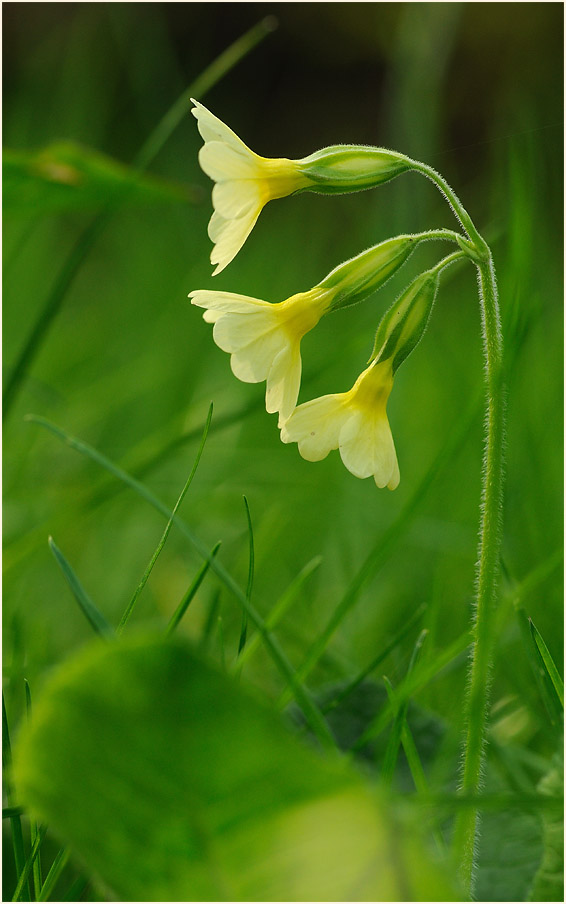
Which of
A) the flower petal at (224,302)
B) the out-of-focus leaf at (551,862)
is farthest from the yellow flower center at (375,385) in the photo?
the out-of-focus leaf at (551,862)

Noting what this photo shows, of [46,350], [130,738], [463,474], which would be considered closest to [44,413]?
[46,350]

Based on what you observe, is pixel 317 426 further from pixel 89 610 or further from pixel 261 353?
pixel 89 610

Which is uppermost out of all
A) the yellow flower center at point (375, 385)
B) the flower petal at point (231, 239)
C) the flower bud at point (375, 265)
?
the flower petal at point (231, 239)

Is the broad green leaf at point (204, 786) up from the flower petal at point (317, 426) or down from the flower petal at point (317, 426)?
down

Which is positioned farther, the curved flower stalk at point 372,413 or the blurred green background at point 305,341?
the blurred green background at point 305,341

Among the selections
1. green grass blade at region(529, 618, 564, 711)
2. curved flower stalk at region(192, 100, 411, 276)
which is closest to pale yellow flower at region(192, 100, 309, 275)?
curved flower stalk at region(192, 100, 411, 276)

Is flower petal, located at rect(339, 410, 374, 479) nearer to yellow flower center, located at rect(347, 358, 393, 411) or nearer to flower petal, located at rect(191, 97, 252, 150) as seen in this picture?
yellow flower center, located at rect(347, 358, 393, 411)

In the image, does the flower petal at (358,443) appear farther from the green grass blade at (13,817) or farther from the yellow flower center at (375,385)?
the green grass blade at (13,817)

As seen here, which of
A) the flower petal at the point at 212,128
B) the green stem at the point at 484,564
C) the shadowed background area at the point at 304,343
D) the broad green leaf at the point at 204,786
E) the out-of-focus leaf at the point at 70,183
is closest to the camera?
the broad green leaf at the point at 204,786
